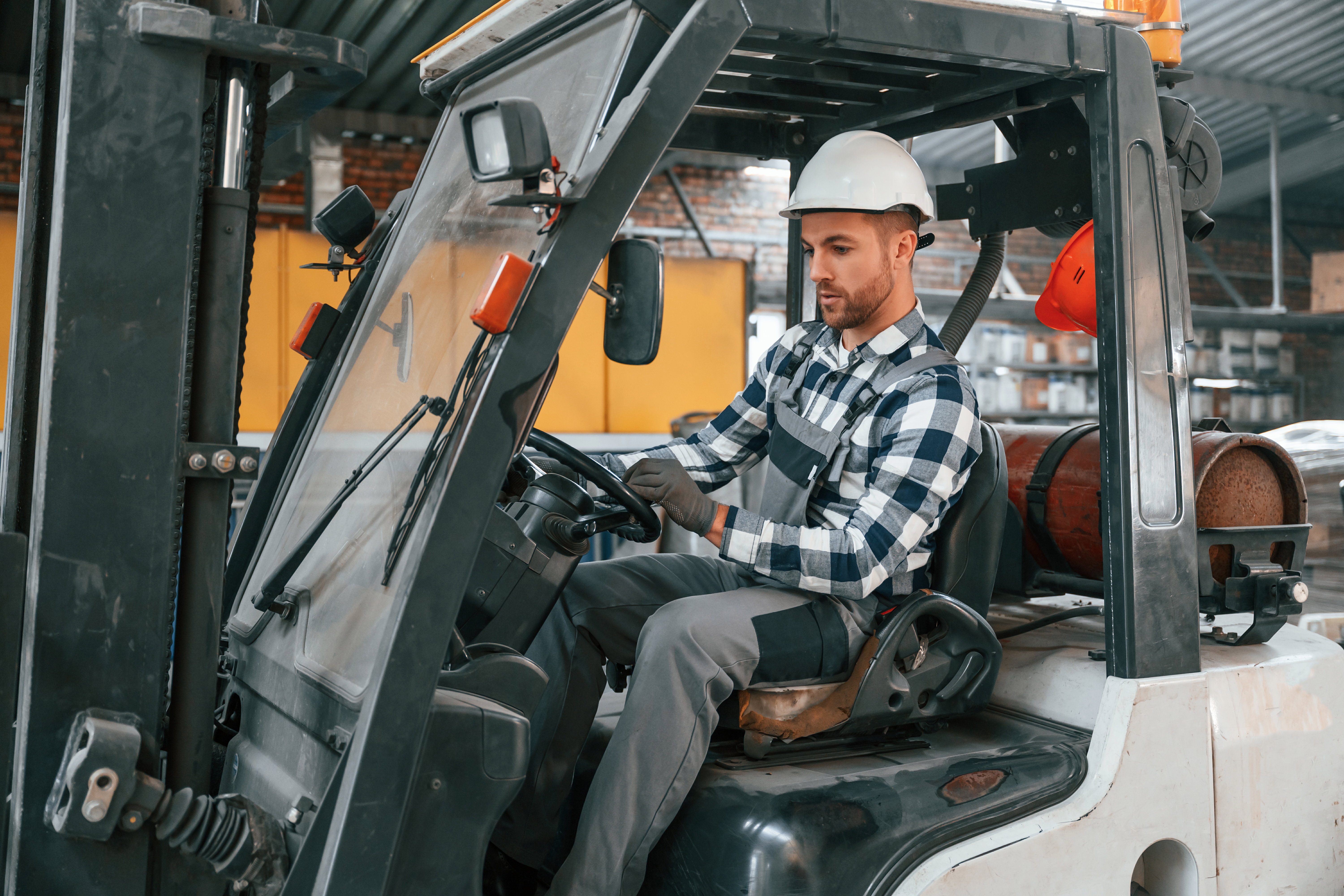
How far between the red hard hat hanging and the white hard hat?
0.33 meters

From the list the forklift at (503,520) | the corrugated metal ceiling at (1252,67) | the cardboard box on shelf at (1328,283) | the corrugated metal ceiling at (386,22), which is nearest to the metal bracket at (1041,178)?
the forklift at (503,520)

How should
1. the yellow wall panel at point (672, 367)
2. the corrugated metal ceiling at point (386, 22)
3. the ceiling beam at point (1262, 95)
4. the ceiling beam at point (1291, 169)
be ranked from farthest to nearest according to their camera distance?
the ceiling beam at point (1291, 169), the ceiling beam at point (1262, 95), the yellow wall panel at point (672, 367), the corrugated metal ceiling at point (386, 22)

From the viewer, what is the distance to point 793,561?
7.14 feet

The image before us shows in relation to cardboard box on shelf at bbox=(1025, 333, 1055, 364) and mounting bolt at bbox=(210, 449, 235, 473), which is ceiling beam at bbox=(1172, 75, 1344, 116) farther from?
mounting bolt at bbox=(210, 449, 235, 473)

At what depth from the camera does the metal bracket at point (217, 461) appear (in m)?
1.65

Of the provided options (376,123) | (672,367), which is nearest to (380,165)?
(376,123)

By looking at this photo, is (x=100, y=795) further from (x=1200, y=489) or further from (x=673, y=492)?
(x=1200, y=489)

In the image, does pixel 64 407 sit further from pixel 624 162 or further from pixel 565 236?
pixel 624 162

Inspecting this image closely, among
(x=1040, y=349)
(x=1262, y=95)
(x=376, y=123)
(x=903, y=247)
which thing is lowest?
(x=903, y=247)

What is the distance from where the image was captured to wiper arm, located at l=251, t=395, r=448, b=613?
1.77 meters

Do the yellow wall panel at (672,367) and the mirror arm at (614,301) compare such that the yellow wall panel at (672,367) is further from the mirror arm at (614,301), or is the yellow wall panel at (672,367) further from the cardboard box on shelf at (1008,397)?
the mirror arm at (614,301)

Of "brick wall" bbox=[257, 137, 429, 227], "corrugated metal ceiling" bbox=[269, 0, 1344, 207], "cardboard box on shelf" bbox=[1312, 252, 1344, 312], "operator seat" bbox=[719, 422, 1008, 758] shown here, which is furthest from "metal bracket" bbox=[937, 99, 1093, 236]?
"cardboard box on shelf" bbox=[1312, 252, 1344, 312]

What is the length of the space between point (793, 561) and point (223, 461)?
106 cm

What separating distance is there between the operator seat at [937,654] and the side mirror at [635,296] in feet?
2.42
